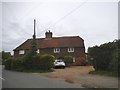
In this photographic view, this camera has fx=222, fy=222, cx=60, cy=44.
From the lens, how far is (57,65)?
37062 millimetres

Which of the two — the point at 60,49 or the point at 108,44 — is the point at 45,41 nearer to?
the point at 60,49

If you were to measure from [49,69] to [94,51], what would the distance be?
8.98m

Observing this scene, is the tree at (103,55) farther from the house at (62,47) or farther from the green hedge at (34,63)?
the house at (62,47)

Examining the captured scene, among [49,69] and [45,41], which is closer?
[49,69]


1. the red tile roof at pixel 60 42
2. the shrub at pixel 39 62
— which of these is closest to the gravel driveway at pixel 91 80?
the shrub at pixel 39 62

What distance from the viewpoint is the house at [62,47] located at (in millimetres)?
49625

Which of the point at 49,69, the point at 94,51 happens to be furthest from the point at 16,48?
the point at 94,51

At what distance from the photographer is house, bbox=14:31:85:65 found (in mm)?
49625

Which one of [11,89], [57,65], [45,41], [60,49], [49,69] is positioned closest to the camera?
[11,89]

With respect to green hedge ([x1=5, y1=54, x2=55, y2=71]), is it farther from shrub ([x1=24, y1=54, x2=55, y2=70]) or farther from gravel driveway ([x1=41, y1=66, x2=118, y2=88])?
gravel driveway ([x1=41, y1=66, x2=118, y2=88])

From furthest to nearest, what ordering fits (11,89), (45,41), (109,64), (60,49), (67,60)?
(45,41), (60,49), (67,60), (109,64), (11,89)

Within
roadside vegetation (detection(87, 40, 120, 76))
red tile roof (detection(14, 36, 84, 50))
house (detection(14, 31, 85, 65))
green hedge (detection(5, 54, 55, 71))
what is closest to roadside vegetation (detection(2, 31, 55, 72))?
Result: green hedge (detection(5, 54, 55, 71))

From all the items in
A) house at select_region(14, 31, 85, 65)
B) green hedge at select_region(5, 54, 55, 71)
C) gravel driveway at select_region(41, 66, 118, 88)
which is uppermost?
house at select_region(14, 31, 85, 65)

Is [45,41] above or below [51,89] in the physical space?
above
